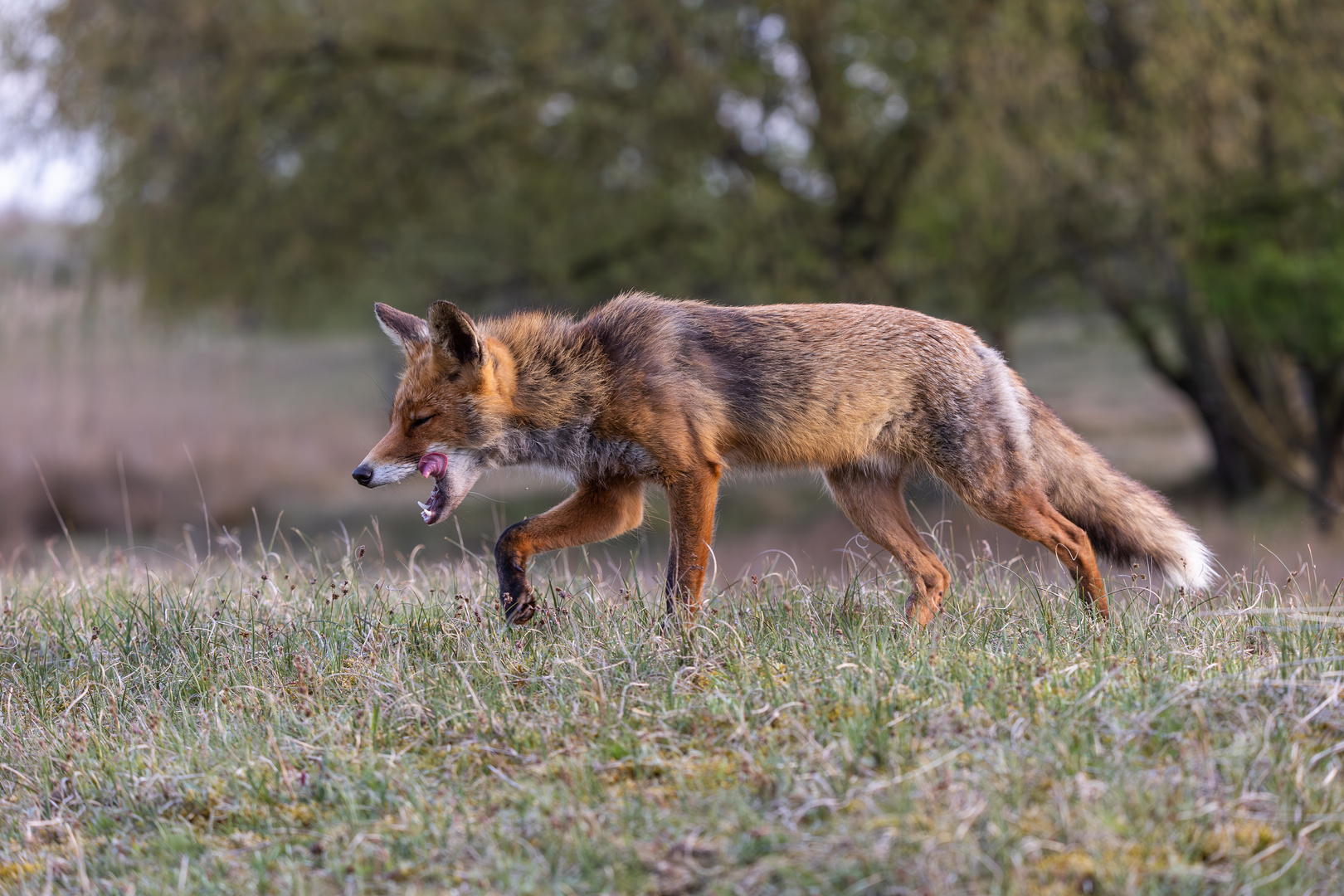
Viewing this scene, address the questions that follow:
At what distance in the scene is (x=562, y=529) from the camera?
5.12m

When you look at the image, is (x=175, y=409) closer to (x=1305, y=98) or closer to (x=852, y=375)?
(x=852, y=375)

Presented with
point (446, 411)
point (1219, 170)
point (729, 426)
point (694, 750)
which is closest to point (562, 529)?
point (446, 411)

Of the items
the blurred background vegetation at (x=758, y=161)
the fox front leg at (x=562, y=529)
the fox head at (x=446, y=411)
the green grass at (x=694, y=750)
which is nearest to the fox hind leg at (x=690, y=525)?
the green grass at (x=694, y=750)

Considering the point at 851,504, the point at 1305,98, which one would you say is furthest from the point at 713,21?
the point at 851,504

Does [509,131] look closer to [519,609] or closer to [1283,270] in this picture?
[1283,270]

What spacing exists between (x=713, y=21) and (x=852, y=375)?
10.2 m

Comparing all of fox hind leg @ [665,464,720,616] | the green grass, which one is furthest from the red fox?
the green grass

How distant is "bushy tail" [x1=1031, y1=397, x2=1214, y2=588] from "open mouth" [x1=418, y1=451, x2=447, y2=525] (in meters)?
2.78

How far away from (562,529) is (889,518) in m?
1.64

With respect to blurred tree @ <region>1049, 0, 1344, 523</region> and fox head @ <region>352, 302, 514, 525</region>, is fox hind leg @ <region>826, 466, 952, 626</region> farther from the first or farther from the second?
blurred tree @ <region>1049, 0, 1344, 523</region>

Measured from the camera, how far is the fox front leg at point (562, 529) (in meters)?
4.88

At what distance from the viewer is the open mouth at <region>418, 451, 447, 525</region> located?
499 cm

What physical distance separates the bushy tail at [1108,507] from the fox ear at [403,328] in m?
2.93

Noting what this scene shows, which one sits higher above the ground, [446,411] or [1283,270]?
[446,411]
